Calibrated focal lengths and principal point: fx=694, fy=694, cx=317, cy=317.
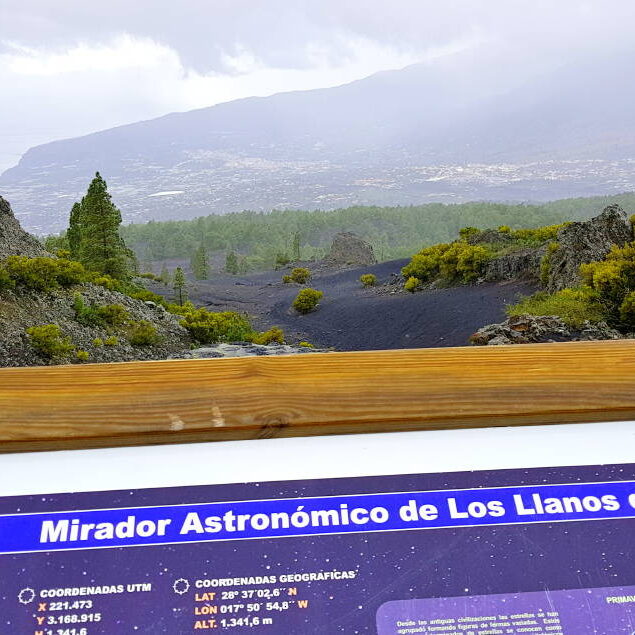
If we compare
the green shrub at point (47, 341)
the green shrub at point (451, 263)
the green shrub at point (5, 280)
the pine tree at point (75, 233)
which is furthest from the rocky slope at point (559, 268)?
the pine tree at point (75, 233)

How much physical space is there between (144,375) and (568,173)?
178621 millimetres

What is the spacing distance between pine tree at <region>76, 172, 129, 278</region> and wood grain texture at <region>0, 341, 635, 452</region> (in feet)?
65.6

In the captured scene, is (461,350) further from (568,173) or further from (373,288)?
(568,173)

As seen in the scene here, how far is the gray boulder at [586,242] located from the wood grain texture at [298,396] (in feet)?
36.5

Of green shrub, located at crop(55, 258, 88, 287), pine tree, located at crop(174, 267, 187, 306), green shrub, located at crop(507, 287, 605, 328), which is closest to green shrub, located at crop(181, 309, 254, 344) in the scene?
green shrub, located at crop(55, 258, 88, 287)

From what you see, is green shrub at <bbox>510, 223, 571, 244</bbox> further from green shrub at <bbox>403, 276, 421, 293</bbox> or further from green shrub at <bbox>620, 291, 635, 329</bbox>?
green shrub at <bbox>620, 291, 635, 329</bbox>

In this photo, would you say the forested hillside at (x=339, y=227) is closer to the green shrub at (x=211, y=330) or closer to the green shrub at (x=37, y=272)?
the green shrub at (x=211, y=330)

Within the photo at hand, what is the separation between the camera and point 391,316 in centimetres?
1656

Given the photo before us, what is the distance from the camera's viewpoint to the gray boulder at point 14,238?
45.4ft

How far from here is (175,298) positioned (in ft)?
95.6

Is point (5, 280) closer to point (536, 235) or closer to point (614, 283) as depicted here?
point (614, 283)

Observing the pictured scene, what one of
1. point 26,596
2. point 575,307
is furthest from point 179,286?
point 26,596

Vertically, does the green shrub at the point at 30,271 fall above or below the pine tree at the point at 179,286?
above

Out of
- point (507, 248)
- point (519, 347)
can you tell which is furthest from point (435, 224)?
point (519, 347)
